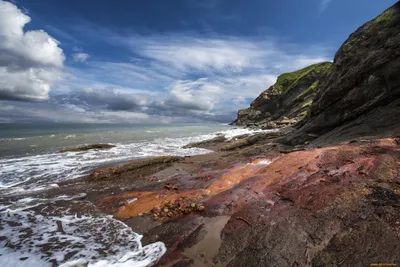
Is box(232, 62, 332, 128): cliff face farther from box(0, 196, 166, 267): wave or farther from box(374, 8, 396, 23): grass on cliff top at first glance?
box(0, 196, 166, 267): wave

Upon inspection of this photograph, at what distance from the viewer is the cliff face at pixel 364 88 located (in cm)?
1328

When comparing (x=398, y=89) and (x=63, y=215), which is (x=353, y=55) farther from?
(x=63, y=215)

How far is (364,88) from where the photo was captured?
15.0 metres

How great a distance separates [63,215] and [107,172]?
5353 mm

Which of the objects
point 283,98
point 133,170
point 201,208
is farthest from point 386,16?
point 283,98

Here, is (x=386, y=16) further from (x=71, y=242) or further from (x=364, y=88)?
(x=71, y=242)

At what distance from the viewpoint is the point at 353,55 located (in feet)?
57.7

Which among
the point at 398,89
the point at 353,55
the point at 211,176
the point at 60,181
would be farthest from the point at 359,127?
the point at 60,181

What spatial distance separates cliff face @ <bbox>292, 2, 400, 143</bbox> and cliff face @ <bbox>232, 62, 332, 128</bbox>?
174 feet

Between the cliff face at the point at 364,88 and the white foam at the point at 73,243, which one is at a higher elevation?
the cliff face at the point at 364,88

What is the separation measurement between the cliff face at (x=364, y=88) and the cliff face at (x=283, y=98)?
174 feet

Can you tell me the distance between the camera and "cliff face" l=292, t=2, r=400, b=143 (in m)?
13.3

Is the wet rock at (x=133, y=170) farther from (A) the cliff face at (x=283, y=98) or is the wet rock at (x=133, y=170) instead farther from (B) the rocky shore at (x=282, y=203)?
(A) the cliff face at (x=283, y=98)

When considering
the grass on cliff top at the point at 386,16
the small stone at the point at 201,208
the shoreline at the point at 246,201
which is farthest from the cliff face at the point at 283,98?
the small stone at the point at 201,208
